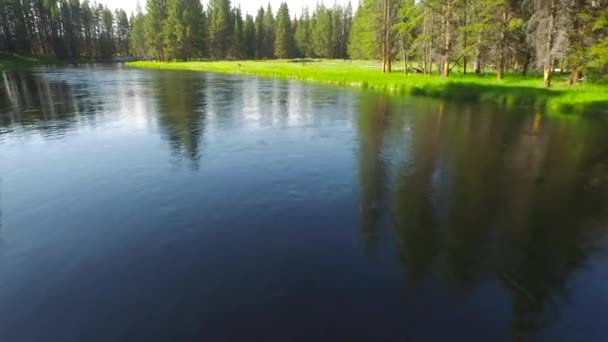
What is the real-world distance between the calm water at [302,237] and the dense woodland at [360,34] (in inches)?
711

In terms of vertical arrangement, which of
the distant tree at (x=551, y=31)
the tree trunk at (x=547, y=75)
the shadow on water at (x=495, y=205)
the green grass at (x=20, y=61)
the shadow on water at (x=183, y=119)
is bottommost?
the shadow on water at (x=495, y=205)

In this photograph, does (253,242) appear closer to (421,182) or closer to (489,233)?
(489,233)

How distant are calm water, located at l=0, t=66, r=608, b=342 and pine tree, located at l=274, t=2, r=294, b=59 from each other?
406 ft

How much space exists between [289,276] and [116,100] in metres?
33.8

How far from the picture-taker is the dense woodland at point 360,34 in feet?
111

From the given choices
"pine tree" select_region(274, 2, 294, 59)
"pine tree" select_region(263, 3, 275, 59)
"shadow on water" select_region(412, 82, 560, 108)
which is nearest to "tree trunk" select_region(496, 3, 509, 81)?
"shadow on water" select_region(412, 82, 560, 108)

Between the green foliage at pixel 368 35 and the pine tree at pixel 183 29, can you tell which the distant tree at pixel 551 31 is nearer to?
the green foliage at pixel 368 35

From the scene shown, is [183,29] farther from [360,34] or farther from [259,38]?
[360,34]

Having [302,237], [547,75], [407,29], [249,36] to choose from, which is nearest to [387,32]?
[407,29]

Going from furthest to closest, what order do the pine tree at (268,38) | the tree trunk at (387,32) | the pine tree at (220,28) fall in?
the pine tree at (268,38) < the pine tree at (220,28) < the tree trunk at (387,32)

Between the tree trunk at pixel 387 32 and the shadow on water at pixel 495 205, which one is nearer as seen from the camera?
the shadow on water at pixel 495 205

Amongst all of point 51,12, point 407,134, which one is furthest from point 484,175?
point 51,12

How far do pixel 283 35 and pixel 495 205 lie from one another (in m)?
135

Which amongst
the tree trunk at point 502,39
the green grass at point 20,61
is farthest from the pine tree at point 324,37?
the tree trunk at point 502,39
